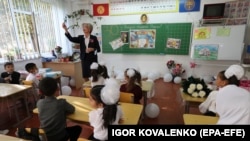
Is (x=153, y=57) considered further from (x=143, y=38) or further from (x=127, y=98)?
(x=127, y=98)

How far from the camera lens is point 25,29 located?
393 centimetres

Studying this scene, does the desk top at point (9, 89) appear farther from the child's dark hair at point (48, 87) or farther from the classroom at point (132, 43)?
the child's dark hair at point (48, 87)

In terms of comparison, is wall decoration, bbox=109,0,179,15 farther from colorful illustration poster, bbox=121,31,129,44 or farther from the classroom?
colorful illustration poster, bbox=121,31,129,44

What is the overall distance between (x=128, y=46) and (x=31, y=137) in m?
4.09

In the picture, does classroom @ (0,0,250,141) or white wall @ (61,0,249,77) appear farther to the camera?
white wall @ (61,0,249,77)

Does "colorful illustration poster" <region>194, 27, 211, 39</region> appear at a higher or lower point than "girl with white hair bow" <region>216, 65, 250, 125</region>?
higher

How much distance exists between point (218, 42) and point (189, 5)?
51.8 inches

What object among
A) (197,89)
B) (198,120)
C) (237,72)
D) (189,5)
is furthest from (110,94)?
(189,5)

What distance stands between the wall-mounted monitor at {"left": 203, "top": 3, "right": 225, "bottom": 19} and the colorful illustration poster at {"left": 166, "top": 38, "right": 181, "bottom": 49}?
0.95 metres

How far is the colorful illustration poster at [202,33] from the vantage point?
3.94 m

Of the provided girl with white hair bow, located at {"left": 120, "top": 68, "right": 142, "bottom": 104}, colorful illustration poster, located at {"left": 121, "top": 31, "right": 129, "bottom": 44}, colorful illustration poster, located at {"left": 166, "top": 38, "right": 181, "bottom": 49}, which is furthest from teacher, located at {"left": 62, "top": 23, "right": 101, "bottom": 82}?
colorful illustration poster, located at {"left": 166, "top": 38, "right": 181, "bottom": 49}

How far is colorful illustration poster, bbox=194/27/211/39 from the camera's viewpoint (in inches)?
155

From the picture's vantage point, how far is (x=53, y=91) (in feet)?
4.75

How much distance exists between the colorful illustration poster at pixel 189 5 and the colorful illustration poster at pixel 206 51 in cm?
107
